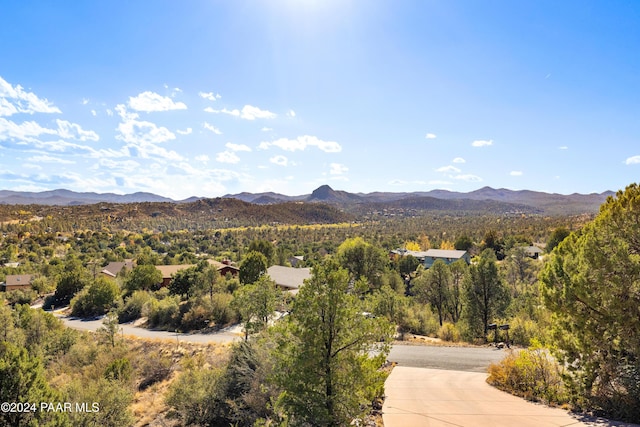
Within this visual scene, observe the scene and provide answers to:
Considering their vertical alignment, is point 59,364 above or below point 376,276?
below

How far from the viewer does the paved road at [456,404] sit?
877 centimetres

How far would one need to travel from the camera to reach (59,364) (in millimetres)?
21781

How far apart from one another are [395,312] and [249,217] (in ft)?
454

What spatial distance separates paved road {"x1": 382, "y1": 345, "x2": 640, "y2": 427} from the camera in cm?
877

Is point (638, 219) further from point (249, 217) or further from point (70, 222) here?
point (249, 217)

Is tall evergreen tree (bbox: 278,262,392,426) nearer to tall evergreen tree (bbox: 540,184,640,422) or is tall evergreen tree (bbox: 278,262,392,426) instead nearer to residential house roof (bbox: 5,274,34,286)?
tall evergreen tree (bbox: 540,184,640,422)

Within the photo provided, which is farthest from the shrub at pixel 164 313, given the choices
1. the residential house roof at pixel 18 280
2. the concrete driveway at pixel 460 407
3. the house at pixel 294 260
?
the house at pixel 294 260

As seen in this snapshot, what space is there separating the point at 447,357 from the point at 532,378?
6447 mm

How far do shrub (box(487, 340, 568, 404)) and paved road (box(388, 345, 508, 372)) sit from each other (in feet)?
10.7

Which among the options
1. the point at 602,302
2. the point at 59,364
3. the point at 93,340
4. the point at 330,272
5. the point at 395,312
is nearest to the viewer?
the point at 330,272

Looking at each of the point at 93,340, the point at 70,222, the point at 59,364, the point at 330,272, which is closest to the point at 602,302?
the point at 330,272

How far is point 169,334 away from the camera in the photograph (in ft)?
100

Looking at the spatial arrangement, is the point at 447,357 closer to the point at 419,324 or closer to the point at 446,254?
the point at 419,324

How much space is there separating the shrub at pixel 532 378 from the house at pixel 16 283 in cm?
6406
